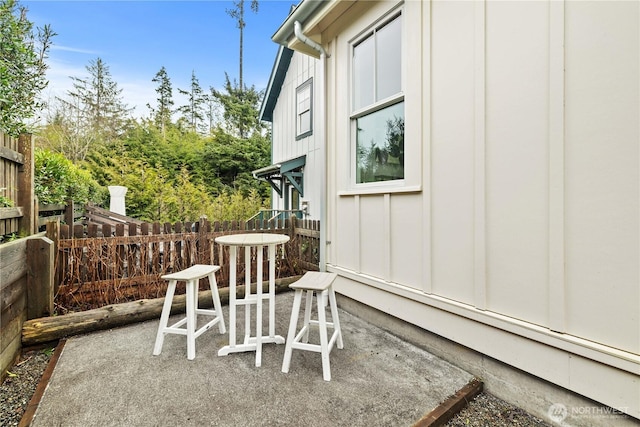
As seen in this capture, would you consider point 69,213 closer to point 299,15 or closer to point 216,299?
point 216,299

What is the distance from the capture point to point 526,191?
1.68 metres

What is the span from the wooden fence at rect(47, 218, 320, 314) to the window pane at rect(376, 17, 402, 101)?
2.16 metres

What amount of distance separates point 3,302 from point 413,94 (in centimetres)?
357

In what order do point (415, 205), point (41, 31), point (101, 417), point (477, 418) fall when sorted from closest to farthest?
point (101, 417) → point (477, 418) → point (415, 205) → point (41, 31)

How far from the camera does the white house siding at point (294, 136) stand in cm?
684

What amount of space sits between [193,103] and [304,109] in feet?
47.1

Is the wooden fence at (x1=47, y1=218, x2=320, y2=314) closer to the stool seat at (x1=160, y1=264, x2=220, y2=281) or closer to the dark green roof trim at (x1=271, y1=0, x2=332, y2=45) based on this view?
the stool seat at (x1=160, y1=264, x2=220, y2=281)

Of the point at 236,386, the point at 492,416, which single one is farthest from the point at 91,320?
the point at 492,416

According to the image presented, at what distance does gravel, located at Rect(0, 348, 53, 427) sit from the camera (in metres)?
1.63

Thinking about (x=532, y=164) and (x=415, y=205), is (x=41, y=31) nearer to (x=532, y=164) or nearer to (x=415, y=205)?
(x=415, y=205)

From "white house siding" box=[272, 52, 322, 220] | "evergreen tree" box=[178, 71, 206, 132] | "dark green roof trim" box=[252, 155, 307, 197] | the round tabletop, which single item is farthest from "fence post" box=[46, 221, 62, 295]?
"evergreen tree" box=[178, 71, 206, 132]

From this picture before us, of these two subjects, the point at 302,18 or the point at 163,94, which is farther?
the point at 163,94

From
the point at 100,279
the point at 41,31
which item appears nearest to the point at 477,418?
the point at 100,279

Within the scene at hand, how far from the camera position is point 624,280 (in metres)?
1.32
